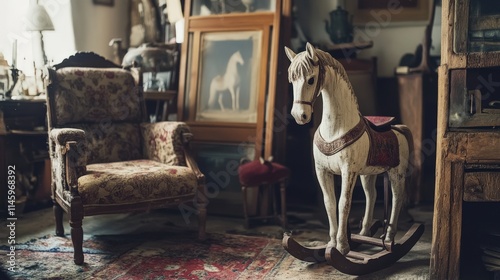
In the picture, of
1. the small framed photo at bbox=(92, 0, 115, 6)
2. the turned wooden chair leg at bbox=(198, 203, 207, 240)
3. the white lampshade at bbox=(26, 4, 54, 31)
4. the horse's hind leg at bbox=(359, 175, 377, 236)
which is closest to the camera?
the horse's hind leg at bbox=(359, 175, 377, 236)

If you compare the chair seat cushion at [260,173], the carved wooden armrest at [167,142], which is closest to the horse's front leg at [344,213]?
the chair seat cushion at [260,173]

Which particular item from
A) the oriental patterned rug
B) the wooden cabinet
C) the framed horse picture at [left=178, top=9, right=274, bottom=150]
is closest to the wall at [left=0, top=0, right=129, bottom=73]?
the framed horse picture at [left=178, top=9, right=274, bottom=150]

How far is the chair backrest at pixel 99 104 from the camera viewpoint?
3.24m

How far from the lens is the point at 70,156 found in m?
2.76

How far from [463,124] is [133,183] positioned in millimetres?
1777

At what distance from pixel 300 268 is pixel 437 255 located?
0.71 m

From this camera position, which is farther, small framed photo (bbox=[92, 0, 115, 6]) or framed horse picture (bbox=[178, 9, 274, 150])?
small framed photo (bbox=[92, 0, 115, 6])

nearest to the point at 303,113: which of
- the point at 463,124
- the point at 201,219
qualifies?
the point at 463,124

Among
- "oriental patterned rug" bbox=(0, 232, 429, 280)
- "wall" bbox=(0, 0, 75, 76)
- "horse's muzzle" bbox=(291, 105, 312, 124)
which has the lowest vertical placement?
"oriental patterned rug" bbox=(0, 232, 429, 280)

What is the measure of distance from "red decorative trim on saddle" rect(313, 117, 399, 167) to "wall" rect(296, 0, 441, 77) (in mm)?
1837

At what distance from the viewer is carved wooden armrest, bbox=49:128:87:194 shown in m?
2.75

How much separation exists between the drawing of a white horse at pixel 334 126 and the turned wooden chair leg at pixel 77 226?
4.18 feet

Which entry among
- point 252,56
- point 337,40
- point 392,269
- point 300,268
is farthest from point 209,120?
point 392,269

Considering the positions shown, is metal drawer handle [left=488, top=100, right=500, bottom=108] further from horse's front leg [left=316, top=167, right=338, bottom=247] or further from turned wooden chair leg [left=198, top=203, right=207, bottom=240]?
turned wooden chair leg [left=198, top=203, right=207, bottom=240]
